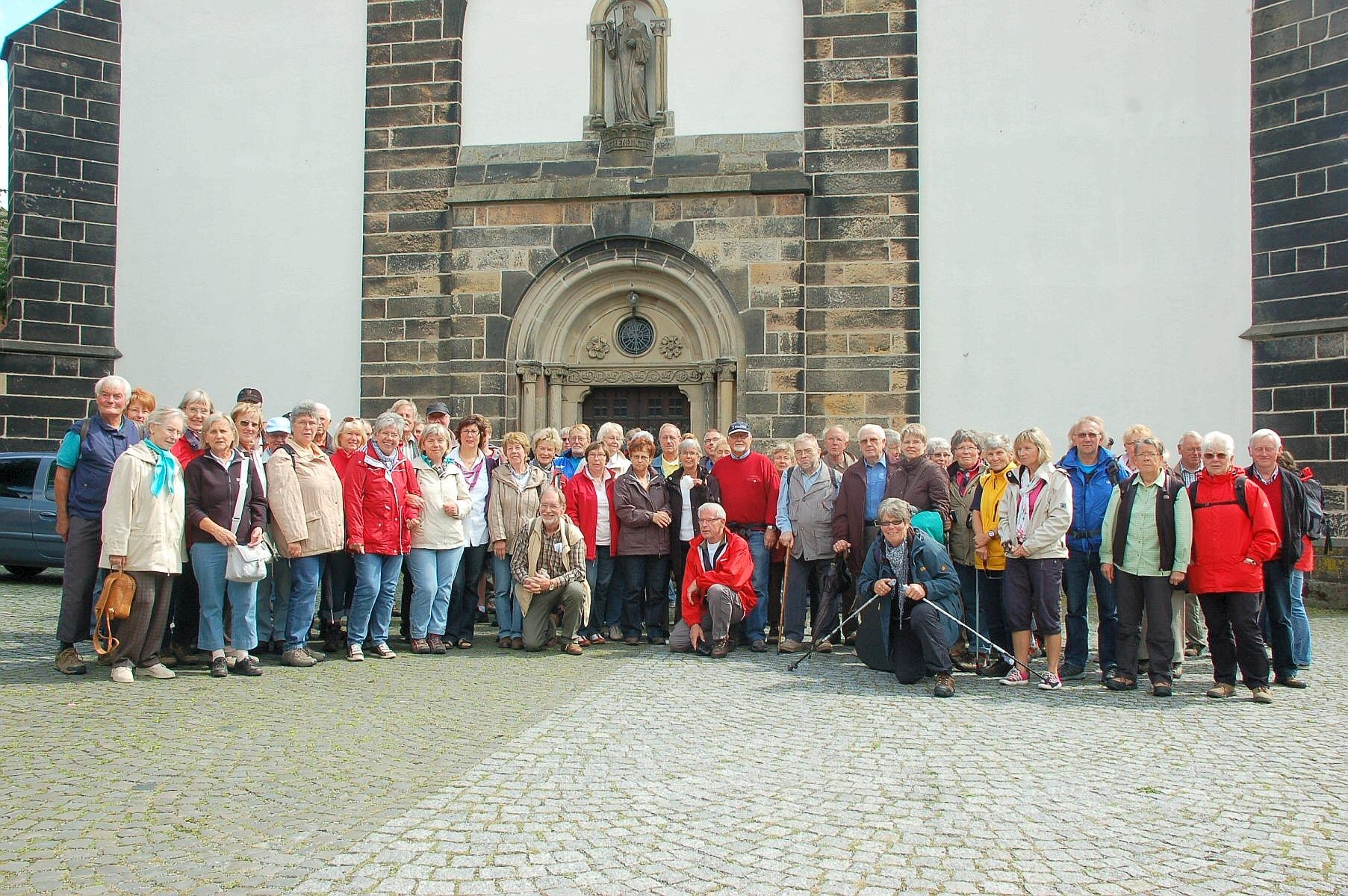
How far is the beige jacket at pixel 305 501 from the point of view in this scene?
22.9 feet

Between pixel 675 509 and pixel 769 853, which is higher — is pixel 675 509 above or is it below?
above

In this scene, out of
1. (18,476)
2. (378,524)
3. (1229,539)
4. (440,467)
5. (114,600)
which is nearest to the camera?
(114,600)

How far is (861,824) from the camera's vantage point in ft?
12.9

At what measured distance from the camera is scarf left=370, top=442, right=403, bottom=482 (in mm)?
7555

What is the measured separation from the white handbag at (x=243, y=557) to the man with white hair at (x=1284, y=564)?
6.02 metres

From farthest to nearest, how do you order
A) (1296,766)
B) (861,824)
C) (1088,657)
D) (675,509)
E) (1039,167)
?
1. (1039,167)
2. (675,509)
3. (1088,657)
4. (1296,766)
5. (861,824)

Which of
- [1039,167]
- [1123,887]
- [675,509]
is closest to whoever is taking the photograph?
[1123,887]

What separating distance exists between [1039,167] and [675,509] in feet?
19.4

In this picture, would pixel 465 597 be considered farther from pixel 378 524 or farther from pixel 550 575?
pixel 378 524

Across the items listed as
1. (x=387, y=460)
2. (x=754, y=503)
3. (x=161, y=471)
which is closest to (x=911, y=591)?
(x=754, y=503)

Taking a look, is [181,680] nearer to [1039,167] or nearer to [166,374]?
[166,374]

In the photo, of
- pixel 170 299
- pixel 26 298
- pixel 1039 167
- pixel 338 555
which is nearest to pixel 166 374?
pixel 170 299

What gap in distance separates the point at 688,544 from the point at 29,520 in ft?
23.3

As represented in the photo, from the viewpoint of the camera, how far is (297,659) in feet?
23.2
